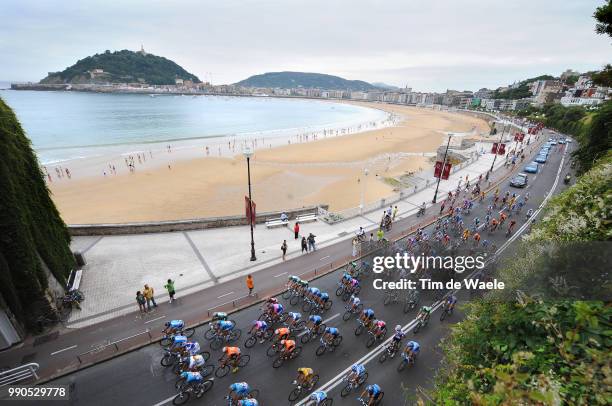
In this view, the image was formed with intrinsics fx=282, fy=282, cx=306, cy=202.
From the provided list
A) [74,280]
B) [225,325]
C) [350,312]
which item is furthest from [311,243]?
[74,280]

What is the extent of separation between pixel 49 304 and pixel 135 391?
226 inches

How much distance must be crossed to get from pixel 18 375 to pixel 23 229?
16.8ft

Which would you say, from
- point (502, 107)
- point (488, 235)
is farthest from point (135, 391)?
point (502, 107)

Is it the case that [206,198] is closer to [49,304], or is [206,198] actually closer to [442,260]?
[49,304]

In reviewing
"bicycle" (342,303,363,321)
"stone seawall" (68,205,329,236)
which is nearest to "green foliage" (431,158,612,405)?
"bicycle" (342,303,363,321)

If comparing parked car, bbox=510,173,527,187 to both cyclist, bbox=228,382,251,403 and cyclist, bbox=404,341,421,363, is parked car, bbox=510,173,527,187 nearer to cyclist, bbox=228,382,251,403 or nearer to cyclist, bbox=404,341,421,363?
cyclist, bbox=404,341,421,363

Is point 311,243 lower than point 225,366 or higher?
higher

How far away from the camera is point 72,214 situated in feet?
89.6

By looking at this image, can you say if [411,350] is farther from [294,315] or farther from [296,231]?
[296,231]

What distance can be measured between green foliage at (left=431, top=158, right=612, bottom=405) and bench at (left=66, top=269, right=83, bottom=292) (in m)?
16.0

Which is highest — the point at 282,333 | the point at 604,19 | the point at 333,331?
the point at 604,19

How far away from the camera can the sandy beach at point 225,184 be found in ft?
93.5

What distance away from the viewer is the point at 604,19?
11906mm

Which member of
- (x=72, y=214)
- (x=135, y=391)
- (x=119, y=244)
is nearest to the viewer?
(x=135, y=391)
